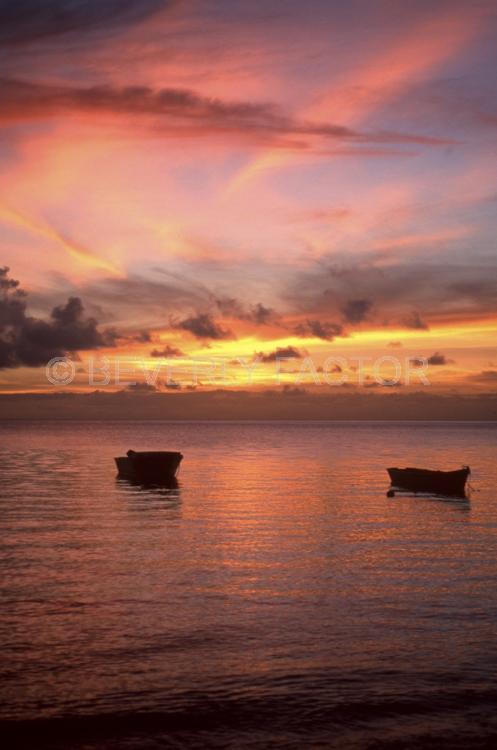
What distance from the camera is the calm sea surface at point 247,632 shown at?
14.9 m

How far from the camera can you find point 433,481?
65.4 m

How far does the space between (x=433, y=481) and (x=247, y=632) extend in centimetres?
4688

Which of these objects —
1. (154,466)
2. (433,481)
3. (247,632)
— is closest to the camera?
(247,632)

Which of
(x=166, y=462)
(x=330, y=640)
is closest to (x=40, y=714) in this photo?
(x=330, y=640)

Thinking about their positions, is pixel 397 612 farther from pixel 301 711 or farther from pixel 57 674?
pixel 57 674

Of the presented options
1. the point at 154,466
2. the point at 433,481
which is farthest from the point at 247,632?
the point at 154,466

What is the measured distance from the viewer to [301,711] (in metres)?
15.6

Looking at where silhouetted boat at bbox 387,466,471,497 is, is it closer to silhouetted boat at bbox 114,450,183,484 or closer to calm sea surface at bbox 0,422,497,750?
calm sea surface at bbox 0,422,497,750

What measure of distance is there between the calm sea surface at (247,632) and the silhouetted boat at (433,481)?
53.8ft

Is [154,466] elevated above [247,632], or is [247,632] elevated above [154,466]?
[247,632]

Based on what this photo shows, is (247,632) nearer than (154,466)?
Yes

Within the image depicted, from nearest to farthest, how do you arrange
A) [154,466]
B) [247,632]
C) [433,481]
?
1. [247,632]
2. [433,481]
3. [154,466]

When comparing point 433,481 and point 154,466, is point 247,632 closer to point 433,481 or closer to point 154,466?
point 433,481

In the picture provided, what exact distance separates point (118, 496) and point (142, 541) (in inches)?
967
